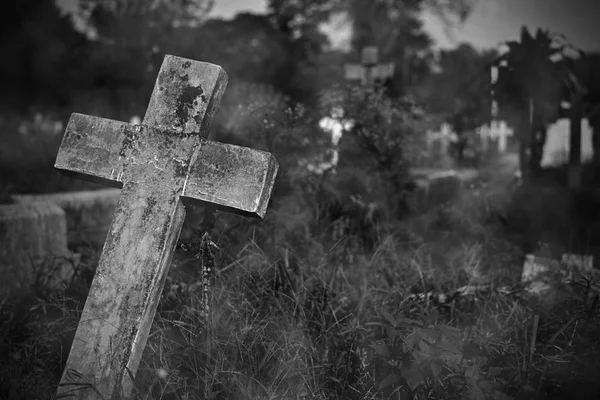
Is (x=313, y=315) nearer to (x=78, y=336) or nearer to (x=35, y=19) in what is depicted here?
(x=78, y=336)

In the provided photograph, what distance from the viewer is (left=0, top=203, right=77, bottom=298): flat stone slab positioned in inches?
137

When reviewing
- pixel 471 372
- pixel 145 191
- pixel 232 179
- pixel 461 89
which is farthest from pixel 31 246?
pixel 461 89

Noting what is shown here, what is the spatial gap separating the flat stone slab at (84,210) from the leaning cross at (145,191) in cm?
244

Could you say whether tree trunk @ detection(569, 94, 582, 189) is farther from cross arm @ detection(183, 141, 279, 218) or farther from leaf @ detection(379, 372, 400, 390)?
cross arm @ detection(183, 141, 279, 218)

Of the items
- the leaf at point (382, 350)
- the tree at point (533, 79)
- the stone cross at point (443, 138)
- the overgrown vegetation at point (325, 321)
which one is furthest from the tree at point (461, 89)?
the leaf at point (382, 350)

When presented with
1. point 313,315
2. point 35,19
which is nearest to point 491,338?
point 313,315

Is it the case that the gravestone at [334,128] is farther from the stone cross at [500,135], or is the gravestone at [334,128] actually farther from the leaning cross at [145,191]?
the stone cross at [500,135]

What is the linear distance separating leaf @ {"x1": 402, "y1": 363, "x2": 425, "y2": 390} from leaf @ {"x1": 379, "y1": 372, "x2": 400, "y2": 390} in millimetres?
78

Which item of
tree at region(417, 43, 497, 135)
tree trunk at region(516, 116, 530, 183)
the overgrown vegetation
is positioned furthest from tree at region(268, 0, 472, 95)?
the overgrown vegetation

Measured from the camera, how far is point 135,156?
A: 2305 mm

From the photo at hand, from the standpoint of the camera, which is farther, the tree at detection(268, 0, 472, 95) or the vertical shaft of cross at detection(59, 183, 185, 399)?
the tree at detection(268, 0, 472, 95)

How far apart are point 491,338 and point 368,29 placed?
2358 centimetres

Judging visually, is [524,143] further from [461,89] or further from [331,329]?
[331,329]

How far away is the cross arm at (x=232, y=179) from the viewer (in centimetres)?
219
